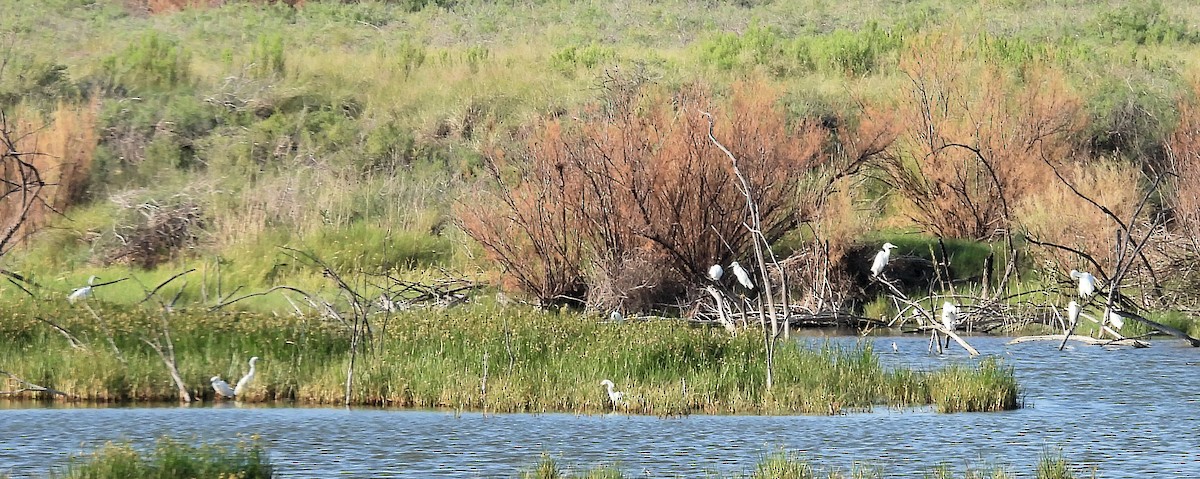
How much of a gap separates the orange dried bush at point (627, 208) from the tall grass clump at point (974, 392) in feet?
21.1

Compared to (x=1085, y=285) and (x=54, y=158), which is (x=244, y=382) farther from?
(x=54, y=158)

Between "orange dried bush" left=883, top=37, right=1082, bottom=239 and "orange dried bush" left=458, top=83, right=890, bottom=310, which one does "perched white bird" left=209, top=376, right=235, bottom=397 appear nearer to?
"orange dried bush" left=458, top=83, right=890, bottom=310

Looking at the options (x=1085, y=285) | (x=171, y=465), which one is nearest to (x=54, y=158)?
(x=1085, y=285)

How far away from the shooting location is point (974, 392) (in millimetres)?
14531

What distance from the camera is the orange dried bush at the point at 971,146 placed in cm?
2556

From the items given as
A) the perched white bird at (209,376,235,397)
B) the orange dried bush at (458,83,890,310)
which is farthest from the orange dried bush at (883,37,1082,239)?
the perched white bird at (209,376,235,397)

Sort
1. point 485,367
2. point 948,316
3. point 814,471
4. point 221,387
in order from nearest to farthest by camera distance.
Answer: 1. point 814,471
2. point 485,367
3. point 221,387
4. point 948,316

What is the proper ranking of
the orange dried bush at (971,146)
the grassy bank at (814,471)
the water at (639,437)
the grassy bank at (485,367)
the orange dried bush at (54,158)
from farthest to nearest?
1. the orange dried bush at (54,158)
2. the orange dried bush at (971,146)
3. the grassy bank at (485,367)
4. the water at (639,437)
5. the grassy bank at (814,471)

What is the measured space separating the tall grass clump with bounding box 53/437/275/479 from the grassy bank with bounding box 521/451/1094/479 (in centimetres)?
167

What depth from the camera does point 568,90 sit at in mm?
34531

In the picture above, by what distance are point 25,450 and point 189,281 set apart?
11.5m

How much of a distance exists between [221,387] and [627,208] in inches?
307

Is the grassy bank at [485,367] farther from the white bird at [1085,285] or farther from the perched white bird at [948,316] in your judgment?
the white bird at [1085,285]

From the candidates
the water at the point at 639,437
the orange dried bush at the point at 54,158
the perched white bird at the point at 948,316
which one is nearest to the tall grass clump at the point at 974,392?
the water at the point at 639,437
